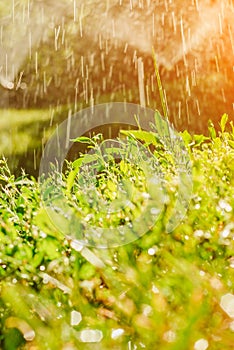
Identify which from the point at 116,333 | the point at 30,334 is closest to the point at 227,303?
the point at 116,333

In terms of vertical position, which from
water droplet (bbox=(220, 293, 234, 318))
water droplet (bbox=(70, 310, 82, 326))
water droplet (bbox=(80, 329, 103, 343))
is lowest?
water droplet (bbox=(80, 329, 103, 343))

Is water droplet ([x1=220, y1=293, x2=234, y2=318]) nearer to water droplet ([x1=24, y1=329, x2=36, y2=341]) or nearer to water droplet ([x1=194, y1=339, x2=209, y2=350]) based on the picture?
water droplet ([x1=194, y1=339, x2=209, y2=350])

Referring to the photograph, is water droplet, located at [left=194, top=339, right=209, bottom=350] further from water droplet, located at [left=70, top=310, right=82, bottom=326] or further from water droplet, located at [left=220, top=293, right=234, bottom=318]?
water droplet, located at [left=70, top=310, right=82, bottom=326]

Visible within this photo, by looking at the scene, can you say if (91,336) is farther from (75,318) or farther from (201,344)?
(201,344)

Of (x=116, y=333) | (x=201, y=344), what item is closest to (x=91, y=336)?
(x=116, y=333)

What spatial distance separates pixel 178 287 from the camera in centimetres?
86

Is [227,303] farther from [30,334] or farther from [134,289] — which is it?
[30,334]

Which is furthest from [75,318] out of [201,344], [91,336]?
[201,344]

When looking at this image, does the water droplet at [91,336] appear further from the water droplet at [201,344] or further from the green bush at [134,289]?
the water droplet at [201,344]

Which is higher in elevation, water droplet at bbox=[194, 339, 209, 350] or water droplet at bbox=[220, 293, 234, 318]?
water droplet at bbox=[220, 293, 234, 318]

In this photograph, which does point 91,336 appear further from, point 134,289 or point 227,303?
point 227,303

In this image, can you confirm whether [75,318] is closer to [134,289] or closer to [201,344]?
[134,289]

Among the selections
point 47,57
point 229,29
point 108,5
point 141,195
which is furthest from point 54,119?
point 141,195

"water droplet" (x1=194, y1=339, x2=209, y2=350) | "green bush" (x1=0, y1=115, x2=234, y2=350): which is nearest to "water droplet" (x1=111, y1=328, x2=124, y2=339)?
A: "green bush" (x1=0, y1=115, x2=234, y2=350)
